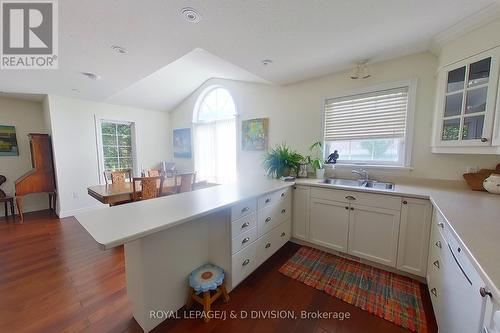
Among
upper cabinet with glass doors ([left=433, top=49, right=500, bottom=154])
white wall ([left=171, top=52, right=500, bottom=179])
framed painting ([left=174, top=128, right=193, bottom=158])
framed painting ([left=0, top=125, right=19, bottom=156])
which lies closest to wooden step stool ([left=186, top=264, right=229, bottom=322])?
white wall ([left=171, top=52, right=500, bottom=179])

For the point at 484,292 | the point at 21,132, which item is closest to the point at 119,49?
the point at 484,292

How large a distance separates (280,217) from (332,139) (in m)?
1.39

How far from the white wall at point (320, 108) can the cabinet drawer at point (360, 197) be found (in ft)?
2.16

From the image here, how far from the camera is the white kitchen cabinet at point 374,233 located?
1.91 metres

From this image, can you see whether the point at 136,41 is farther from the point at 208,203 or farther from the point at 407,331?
the point at 407,331

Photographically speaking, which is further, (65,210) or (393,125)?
(65,210)

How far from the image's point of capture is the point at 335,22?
1.60 meters

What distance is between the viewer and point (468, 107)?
1.69 m

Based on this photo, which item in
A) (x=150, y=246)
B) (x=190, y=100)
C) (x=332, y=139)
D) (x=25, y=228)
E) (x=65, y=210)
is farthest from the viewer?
(x=190, y=100)

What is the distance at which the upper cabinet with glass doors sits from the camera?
1.53 meters

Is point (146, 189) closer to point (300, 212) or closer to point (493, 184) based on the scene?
point (300, 212)

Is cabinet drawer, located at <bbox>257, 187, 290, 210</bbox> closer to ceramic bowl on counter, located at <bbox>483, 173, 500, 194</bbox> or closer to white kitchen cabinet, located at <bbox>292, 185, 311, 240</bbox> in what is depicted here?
white kitchen cabinet, located at <bbox>292, 185, 311, 240</bbox>

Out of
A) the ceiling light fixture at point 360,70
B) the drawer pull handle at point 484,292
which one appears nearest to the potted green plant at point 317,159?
the ceiling light fixture at point 360,70

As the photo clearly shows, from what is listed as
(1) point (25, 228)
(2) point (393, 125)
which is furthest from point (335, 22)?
(1) point (25, 228)
